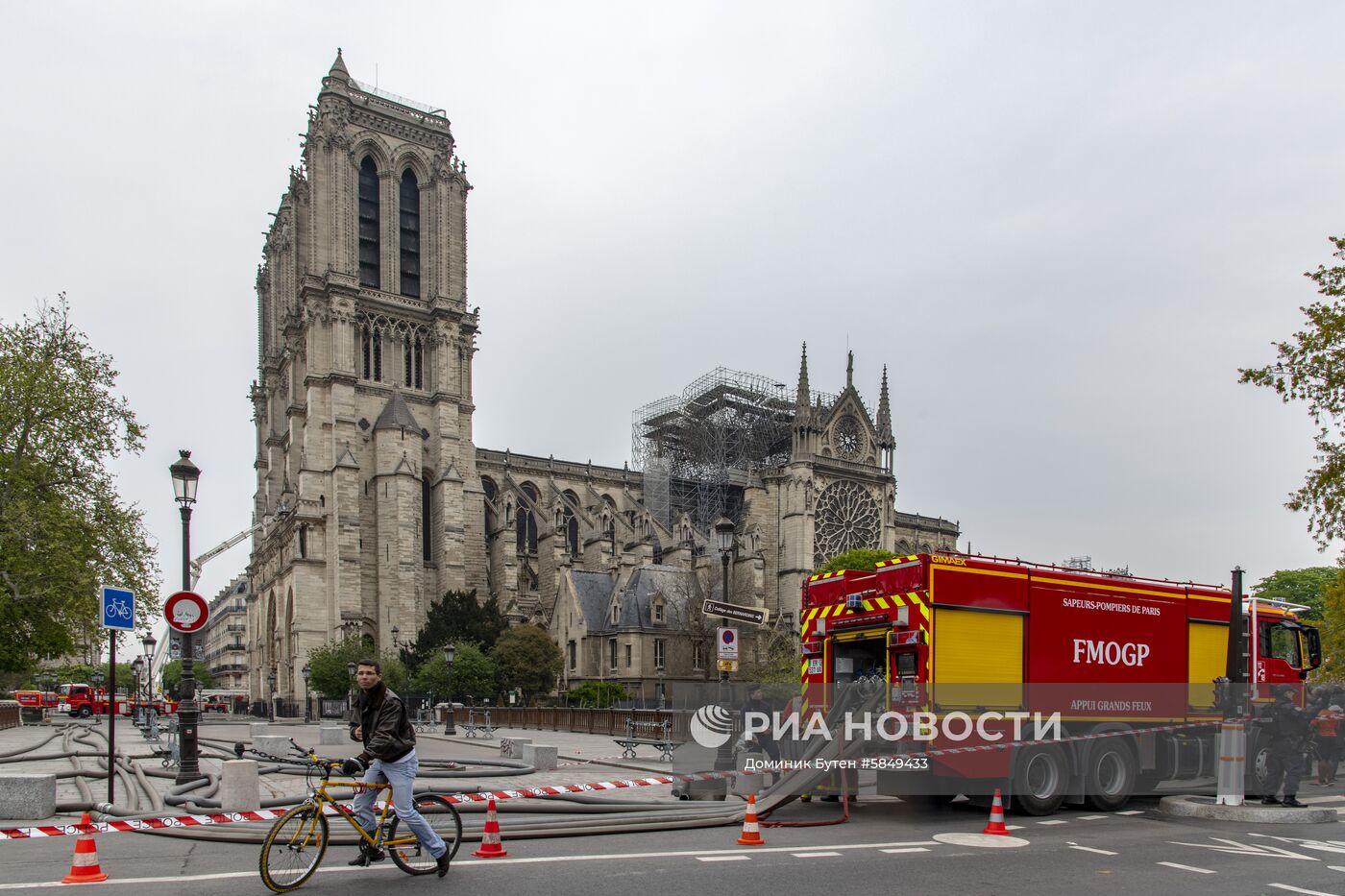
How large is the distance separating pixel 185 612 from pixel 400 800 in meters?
7.49

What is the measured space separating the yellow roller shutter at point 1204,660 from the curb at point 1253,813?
230 cm

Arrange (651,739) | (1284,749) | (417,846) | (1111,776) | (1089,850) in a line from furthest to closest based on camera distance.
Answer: (651,739)
(1111,776)
(1284,749)
(1089,850)
(417,846)

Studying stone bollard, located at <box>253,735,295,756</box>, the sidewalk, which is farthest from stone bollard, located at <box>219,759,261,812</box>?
stone bollard, located at <box>253,735,295,756</box>

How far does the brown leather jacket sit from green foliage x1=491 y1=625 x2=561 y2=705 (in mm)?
47308

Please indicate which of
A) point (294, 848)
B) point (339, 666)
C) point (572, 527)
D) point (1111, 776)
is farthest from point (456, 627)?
point (294, 848)

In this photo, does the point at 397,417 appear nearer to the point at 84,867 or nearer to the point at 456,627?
the point at 456,627

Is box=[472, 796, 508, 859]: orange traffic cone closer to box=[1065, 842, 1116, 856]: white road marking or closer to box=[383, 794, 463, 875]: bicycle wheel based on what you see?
box=[383, 794, 463, 875]: bicycle wheel

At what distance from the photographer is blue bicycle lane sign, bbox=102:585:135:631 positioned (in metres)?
13.0

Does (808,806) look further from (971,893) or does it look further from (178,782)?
(178,782)

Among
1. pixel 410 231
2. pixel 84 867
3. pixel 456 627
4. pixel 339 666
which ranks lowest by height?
pixel 339 666

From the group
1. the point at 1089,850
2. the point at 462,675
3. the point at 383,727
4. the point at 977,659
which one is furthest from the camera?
the point at 462,675

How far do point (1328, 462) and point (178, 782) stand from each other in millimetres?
20672

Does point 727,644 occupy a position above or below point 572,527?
above

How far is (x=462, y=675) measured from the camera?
170ft
